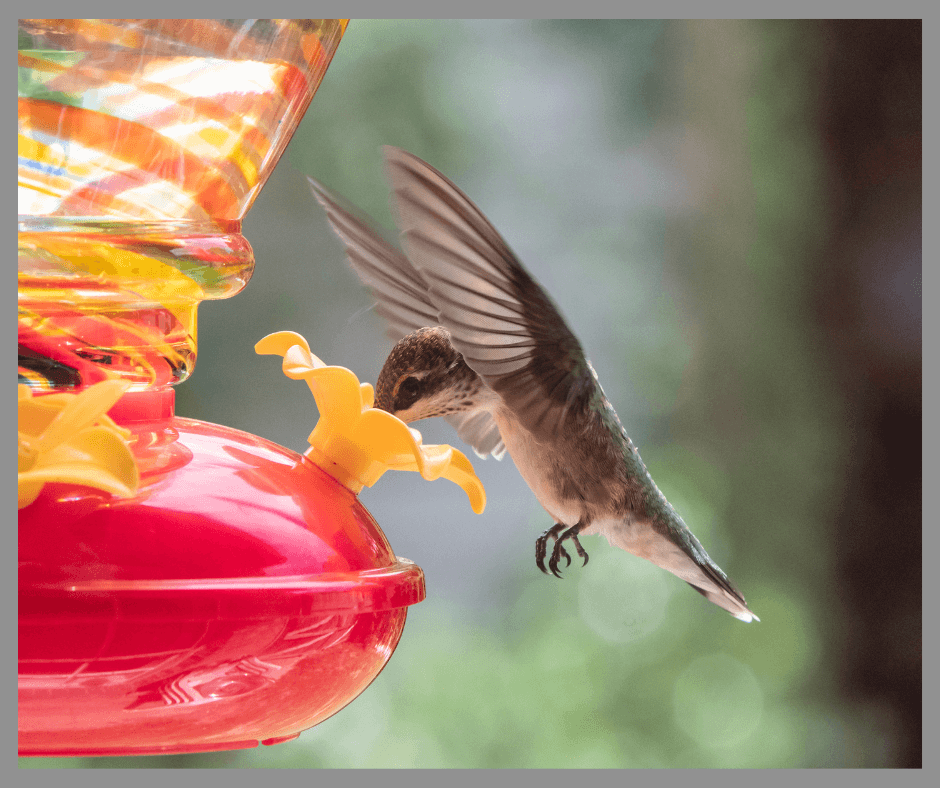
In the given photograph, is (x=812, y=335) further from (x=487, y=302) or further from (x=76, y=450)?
(x=76, y=450)

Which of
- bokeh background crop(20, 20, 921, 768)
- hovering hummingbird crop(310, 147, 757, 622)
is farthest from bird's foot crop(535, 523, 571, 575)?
bokeh background crop(20, 20, 921, 768)

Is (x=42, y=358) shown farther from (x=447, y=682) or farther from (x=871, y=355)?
(x=871, y=355)

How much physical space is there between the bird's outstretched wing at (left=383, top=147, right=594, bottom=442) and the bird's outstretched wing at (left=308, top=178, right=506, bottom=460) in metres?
0.14

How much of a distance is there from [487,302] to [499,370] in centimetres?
7

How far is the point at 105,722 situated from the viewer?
1.90 ft

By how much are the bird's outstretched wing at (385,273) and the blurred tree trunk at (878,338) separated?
205cm

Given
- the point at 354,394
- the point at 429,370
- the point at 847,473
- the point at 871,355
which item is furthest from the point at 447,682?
the point at 354,394

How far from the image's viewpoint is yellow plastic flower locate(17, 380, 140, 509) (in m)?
0.51

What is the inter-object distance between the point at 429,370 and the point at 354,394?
0.91ft

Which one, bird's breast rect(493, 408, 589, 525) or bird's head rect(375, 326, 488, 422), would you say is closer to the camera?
bird's head rect(375, 326, 488, 422)

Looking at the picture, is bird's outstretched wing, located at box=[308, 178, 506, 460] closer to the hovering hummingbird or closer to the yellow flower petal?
the hovering hummingbird

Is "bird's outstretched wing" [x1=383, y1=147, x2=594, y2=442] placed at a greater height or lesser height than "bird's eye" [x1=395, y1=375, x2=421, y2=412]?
greater

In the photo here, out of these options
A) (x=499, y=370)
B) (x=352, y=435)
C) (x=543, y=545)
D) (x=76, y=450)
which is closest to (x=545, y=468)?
(x=543, y=545)

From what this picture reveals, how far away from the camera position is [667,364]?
9.32 feet
